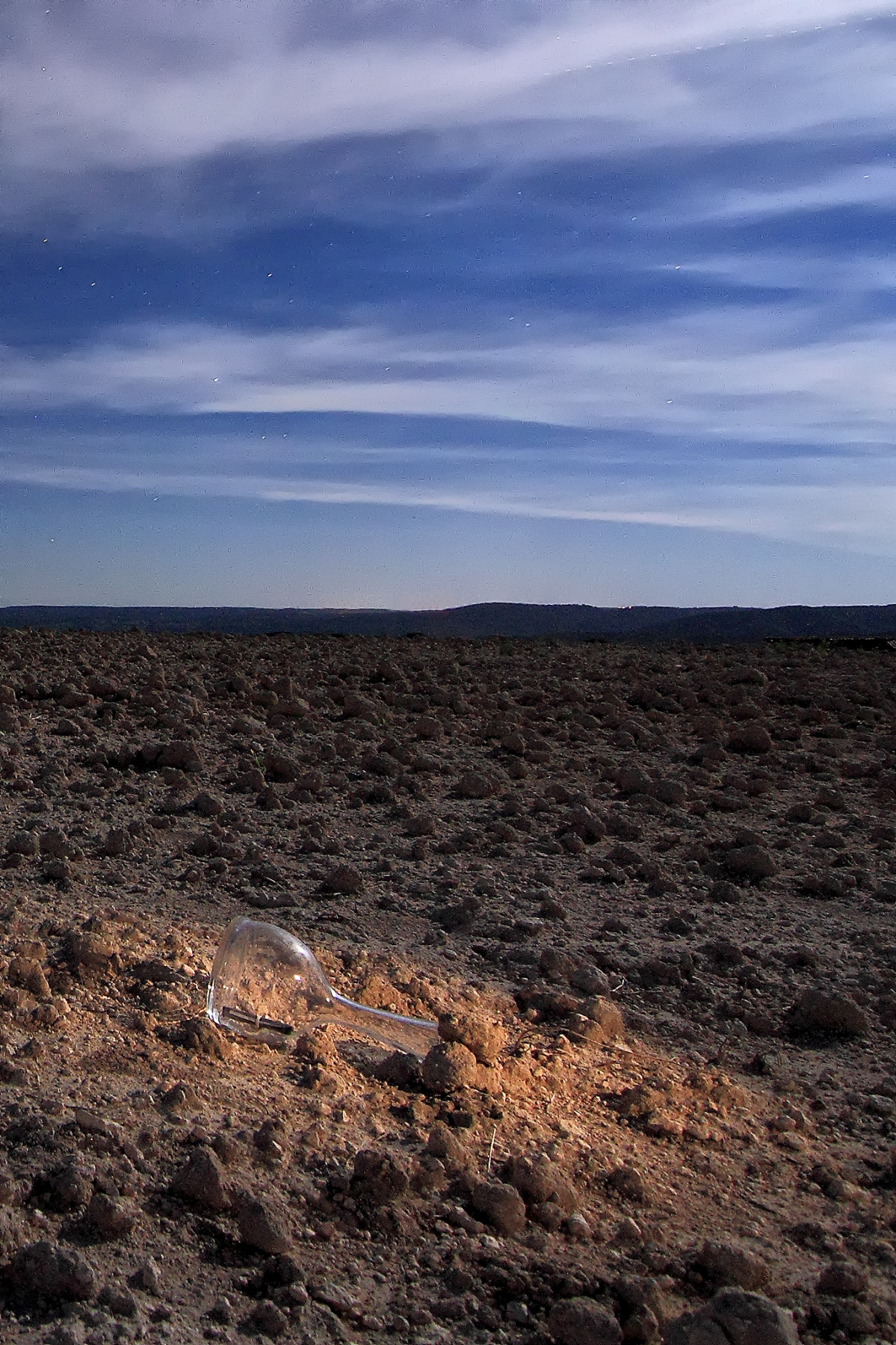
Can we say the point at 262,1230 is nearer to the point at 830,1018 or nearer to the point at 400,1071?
the point at 400,1071

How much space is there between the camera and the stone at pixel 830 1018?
3273 millimetres

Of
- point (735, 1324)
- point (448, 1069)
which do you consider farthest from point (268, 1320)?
point (448, 1069)

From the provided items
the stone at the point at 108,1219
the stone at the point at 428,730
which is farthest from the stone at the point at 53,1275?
the stone at the point at 428,730

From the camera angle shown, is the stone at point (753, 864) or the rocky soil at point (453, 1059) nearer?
the rocky soil at point (453, 1059)

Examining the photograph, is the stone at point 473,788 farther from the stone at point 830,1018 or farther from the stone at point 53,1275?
the stone at point 53,1275

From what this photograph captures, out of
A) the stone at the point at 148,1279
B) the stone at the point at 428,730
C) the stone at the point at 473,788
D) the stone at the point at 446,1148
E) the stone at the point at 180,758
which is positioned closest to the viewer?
the stone at the point at 148,1279

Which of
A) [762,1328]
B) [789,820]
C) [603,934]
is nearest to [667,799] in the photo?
[789,820]

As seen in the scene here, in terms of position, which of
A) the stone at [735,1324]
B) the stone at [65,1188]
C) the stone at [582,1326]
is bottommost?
the stone at [582,1326]

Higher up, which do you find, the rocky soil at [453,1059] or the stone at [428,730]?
the stone at [428,730]

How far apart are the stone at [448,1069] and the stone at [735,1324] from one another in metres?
0.86

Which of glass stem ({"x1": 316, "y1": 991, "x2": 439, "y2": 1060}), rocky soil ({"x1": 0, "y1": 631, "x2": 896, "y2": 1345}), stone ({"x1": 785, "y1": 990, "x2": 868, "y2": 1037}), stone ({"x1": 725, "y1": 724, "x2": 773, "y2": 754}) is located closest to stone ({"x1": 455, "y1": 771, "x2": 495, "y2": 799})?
rocky soil ({"x1": 0, "y1": 631, "x2": 896, "y2": 1345})

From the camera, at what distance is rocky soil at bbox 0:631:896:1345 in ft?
6.48

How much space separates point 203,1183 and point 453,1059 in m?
0.70

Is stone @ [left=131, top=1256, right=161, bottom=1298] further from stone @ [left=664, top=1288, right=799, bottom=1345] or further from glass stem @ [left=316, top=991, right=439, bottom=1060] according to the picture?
glass stem @ [left=316, top=991, right=439, bottom=1060]
